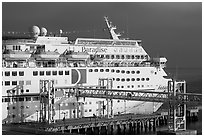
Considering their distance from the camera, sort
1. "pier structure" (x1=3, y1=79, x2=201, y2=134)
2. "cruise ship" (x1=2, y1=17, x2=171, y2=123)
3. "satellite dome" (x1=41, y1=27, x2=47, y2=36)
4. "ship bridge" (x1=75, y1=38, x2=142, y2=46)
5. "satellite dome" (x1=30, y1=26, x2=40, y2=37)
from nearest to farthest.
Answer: "pier structure" (x1=3, y1=79, x2=201, y2=134) < "cruise ship" (x1=2, y1=17, x2=171, y2=123) < "satellite dome" (x1=30, y1=26, x2=40, y2=37) < "satellite dome" (x1=41, y1=27, x2=47, y2=36) < "ship bridge" (x1=75, y1=38, x2=142, y2=46)


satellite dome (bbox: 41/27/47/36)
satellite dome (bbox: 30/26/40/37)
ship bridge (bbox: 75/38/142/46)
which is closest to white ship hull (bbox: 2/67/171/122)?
ship bridge (bbox: 75/38/142/46)

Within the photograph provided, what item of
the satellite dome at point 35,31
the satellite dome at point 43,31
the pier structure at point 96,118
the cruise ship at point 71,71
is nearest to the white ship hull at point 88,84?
the cruise ship at point 71,71

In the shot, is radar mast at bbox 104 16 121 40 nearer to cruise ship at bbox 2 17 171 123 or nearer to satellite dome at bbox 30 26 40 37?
cruise ship at bbox 2 17 171 123

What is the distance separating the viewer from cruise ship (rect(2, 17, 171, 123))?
39.3m

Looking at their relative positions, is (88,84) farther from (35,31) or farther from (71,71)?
(35,31)

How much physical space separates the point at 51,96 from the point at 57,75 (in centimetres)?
309

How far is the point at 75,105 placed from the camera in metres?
41.8

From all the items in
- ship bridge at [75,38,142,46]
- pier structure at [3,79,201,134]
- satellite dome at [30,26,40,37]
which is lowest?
pier structure at [3,79,201,134]

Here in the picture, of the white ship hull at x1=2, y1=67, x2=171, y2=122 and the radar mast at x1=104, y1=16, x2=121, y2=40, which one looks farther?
the radar mast at x1=104, y1=16, x2=121, y2=40

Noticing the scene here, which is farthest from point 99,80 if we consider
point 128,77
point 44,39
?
point 44,39

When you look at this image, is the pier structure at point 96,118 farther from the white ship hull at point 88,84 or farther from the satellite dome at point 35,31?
the satellite dome at point 35,31

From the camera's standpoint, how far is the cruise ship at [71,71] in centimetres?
3931

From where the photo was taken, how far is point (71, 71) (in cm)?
4200

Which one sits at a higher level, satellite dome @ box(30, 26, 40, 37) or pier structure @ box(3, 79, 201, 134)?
satellite dome @ box(30, 26, 40, 37)
